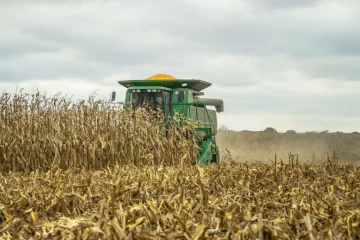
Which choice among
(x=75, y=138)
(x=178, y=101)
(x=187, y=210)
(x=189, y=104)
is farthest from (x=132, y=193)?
(x=178, y=101)

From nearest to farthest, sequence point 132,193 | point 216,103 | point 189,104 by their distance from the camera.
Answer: point 132,193
point 189,104
point 216,103

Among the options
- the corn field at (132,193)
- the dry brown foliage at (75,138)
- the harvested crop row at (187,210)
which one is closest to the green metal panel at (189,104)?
the dry brown foliage at (75,138)

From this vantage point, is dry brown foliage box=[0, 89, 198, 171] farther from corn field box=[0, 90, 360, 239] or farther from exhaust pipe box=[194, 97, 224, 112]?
exhaust pipe box=[194, 97, 224, 112]

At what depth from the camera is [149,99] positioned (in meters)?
14.3

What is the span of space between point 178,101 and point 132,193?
9.69 metres

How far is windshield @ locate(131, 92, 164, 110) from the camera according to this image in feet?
46.7

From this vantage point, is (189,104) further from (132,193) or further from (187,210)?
(187,210)

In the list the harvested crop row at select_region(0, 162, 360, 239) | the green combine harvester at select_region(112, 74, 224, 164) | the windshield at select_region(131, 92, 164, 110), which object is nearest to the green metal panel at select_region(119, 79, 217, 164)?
the green combine harvester at select_region(112, 74, 224, 164)

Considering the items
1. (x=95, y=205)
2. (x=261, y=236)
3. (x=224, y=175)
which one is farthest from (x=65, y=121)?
(x=261, y=236)

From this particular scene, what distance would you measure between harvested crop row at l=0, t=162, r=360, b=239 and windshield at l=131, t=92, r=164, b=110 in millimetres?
8036

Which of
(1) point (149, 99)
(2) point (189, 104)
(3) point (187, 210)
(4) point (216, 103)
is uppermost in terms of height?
(4) point (216, 103)

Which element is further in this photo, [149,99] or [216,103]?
[216,103]

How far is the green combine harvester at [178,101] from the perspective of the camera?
14.0 meters

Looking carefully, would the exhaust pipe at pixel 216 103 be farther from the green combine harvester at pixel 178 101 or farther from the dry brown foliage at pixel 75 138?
the dry brown foliage at pixel 75 138
